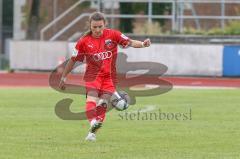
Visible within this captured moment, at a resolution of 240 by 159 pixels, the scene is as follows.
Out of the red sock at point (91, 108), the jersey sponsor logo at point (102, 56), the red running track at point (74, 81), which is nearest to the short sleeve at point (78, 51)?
the jersey sponsor logo at point (102, 56)

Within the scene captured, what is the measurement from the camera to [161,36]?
109 feet

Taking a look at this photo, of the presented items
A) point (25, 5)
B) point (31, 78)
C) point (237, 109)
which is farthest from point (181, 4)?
point (237, 109)

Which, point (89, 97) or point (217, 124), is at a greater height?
point (89, 97)

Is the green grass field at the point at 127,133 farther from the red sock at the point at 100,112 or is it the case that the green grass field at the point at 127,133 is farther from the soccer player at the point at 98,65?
the soccer player at the point at 98,65

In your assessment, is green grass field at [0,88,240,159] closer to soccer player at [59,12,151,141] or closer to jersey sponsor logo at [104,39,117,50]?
soccer player at [59,12,151,141]

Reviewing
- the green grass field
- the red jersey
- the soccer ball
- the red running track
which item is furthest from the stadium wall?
the soccer ball

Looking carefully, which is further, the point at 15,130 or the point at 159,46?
the point at 159,46

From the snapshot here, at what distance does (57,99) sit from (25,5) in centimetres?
2465

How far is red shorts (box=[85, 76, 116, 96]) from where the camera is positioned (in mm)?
12062

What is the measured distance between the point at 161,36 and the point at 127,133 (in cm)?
2036

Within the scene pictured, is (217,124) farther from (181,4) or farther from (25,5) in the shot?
(25,5)

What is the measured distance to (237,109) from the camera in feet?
57.4

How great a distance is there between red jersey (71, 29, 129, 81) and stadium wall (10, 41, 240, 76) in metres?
17.9

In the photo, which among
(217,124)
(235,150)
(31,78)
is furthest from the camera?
(31,78)
